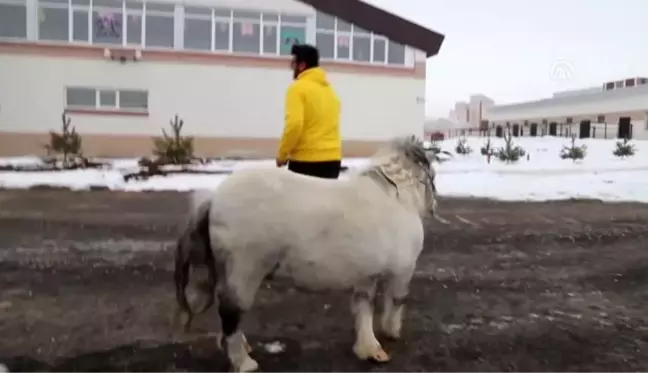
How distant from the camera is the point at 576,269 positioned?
6.95 m

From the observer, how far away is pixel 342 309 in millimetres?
5301

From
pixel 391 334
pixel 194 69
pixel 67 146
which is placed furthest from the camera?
pixel 194 69

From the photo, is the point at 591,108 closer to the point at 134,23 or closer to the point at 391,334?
the point at 134,23

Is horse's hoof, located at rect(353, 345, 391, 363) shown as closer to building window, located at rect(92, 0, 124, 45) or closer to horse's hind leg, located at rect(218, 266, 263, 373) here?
horse's hind leg, located at rect(218, 266, 263, 373)

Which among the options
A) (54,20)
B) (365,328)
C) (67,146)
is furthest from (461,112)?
(365,328)

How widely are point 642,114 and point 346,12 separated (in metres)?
27.8

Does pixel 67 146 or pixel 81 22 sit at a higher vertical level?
pixel 81 22

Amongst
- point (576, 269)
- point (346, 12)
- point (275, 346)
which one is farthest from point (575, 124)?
point (275, 346)

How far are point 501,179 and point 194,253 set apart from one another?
15194 millimetres

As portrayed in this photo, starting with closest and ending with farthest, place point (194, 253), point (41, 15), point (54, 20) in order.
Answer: point (194, 253) < point (41, 15) < point (54, 20)

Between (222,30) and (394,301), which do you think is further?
(222,30)

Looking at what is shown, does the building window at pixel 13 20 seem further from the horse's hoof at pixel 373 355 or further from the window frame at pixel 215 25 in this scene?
the horse's hoof at pixel 373 355

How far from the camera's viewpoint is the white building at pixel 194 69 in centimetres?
2369

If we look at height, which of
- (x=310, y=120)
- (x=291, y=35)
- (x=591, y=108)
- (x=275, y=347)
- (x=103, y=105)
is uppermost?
(x=291, y=35)
